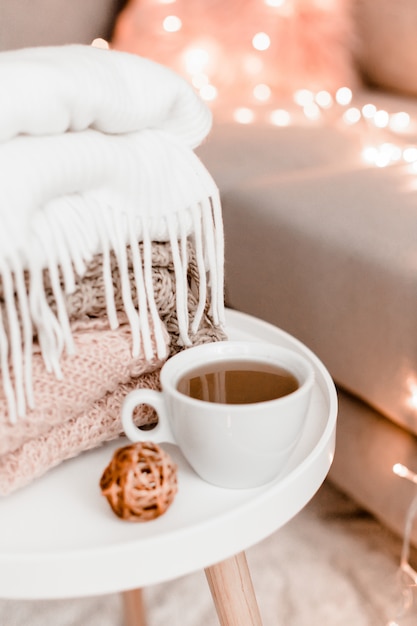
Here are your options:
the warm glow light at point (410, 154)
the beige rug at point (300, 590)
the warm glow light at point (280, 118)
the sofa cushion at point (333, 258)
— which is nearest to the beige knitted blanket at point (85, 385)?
the sofa cushion at point (333, 258)

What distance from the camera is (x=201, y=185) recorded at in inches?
19.2

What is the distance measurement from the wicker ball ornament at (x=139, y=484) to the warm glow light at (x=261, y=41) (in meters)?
0.99

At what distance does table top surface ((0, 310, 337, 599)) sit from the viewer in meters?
0.35

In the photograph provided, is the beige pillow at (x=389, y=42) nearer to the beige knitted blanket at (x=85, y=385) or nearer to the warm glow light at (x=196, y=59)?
the warm glow light at (x=196, y=59)

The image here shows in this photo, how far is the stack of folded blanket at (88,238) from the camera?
40 cm

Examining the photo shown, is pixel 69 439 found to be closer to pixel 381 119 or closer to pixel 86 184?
pixel 86 184

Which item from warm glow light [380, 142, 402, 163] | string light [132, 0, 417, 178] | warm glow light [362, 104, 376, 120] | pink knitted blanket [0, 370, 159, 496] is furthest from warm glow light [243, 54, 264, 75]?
pink knitted blanket [0, 370, 159, 496]

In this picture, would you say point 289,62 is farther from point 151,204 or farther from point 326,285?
point 151,204

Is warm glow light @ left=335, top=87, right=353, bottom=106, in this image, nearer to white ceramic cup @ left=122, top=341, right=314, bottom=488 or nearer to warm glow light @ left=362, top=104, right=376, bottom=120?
warm glow light @ left=362, top=104, right=376, bottom=120

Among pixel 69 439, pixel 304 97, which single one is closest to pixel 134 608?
pixel 69 439

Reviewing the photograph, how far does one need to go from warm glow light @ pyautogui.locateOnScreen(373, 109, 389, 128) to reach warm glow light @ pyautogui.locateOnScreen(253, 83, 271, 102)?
23 centimetres

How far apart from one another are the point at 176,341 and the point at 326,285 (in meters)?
0.29

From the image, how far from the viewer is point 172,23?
1.19 metres

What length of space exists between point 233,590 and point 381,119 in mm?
817
